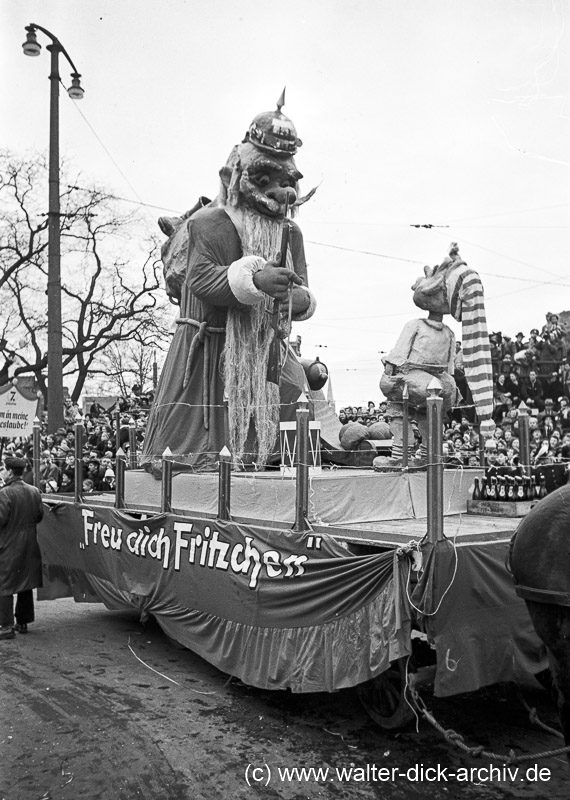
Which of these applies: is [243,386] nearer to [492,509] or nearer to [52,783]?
[492,509]

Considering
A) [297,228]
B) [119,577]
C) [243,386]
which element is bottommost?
[119,577]

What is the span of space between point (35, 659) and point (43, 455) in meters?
5.99

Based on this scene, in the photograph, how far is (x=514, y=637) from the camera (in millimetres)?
4059

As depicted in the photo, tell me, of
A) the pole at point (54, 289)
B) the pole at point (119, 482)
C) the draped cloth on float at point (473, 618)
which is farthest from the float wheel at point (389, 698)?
the pole at point (54, 289)

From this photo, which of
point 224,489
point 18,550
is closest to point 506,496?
point 224,489

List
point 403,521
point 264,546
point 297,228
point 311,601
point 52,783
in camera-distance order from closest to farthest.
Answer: point 52,783 < point 311,601 < point 264,546 < point 403,521 < point 297,228

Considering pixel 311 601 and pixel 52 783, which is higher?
pixel 311 601

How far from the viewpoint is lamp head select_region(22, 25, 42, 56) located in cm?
1099

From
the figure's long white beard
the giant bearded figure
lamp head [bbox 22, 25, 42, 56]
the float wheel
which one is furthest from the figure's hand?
lamp head [bbox 22, 25, 42, 56]

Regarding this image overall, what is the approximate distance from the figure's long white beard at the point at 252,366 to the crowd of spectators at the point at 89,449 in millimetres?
1402

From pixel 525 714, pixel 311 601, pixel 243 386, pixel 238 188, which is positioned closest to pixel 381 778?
pixel 311 601

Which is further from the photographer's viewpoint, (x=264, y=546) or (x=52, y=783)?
(x=264, y=546)

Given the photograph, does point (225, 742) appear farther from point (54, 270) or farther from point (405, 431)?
point (54, 270)

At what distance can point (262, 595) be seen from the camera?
4.77 m
